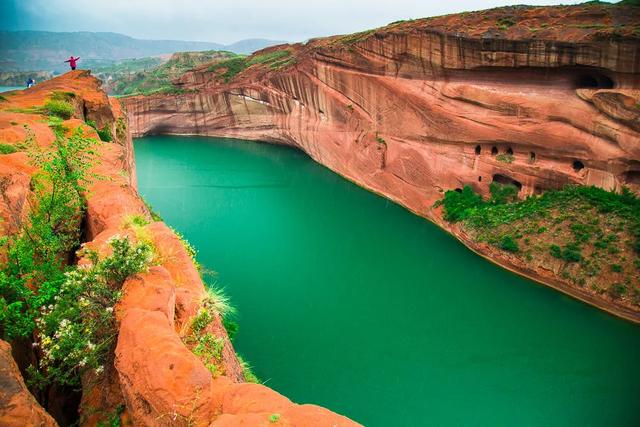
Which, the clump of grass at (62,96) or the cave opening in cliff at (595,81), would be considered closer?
the clump of grass at (62,96)

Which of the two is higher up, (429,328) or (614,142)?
(614,142)

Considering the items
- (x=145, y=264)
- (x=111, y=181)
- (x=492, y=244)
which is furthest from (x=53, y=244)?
(x=492, y=244)

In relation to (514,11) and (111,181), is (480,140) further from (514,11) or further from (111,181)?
(111,181)

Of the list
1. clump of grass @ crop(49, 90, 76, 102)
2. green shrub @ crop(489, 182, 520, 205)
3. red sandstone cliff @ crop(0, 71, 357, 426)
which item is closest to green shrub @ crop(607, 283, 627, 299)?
green shrub @ crop(489, 182, 520, 205)

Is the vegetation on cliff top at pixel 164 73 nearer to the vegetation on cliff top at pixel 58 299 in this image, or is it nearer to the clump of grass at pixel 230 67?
the clump of grass at pixel 230 67

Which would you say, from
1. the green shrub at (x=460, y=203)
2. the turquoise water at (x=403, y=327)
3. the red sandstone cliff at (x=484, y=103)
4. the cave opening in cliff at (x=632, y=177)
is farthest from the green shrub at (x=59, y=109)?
the cave opening in cliff at (x=632, y=177)

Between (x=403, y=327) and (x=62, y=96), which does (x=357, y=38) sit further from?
(x=403, y=327)

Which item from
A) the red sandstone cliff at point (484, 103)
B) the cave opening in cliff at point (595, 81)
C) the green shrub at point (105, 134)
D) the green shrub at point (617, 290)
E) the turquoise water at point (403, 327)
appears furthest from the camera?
the cave opening in cliff at point (595, 81)
